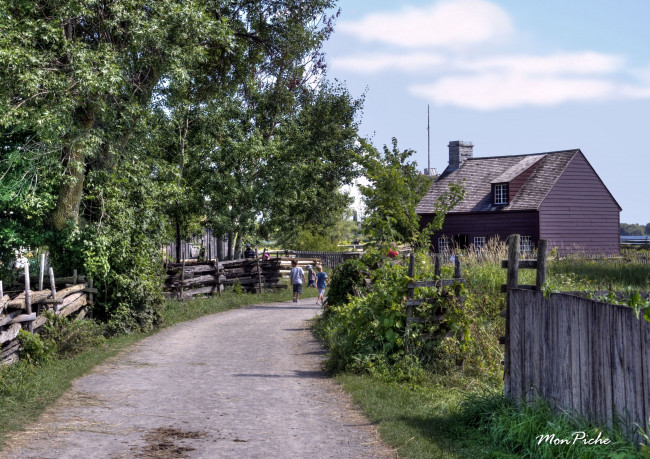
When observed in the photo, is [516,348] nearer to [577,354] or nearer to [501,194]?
[577,354]

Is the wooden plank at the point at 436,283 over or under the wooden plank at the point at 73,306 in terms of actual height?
over

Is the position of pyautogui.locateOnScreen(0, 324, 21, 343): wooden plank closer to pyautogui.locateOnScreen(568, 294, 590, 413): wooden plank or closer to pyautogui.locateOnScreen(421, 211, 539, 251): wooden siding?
pyautogui.locateOnScreen(568, 294, 590, 413): wooden plank

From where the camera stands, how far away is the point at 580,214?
43.8 meters

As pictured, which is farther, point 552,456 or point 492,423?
point 492,423

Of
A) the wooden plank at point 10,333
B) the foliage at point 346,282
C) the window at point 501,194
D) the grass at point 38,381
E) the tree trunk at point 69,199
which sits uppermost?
the window at point 501,194

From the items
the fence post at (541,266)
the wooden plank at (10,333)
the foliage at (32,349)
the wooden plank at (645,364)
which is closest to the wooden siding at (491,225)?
the foliage at (32,349)

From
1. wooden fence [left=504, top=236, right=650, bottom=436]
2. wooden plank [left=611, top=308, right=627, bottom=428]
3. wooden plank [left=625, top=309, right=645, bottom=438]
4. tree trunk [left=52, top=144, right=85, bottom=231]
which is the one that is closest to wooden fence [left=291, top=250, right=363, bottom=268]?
tree trunk [left=52, top=144, right=85, bottom=231]

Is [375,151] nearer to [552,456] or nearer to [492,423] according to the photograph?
[492,423]

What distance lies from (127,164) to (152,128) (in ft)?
7.87

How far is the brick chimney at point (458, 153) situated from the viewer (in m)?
52.4

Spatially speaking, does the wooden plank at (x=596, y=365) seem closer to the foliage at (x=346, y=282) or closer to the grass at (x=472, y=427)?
the grass at (x=472, y=427)

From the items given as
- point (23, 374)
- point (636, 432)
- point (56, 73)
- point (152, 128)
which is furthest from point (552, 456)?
point (152, 128)

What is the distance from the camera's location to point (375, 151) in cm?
1773

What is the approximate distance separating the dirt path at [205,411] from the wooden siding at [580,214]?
96.6 feet
